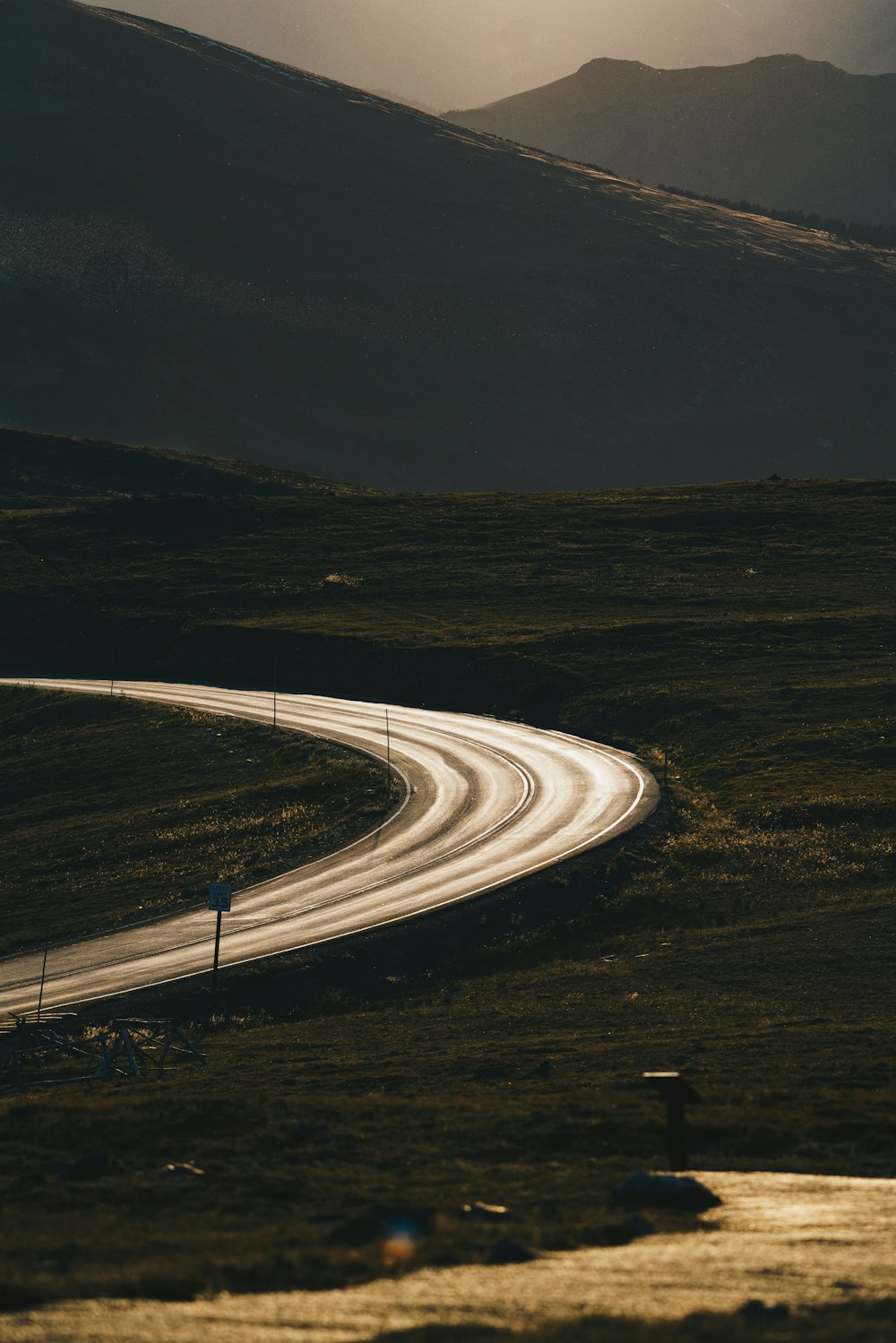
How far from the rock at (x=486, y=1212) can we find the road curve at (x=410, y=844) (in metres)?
23.5

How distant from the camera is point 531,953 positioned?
4256 centimetres

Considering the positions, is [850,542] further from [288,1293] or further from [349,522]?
[288,1293]

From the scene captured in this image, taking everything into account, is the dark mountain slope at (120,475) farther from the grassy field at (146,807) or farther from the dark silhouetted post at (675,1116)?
the dark silhouetted post at (675,1116)

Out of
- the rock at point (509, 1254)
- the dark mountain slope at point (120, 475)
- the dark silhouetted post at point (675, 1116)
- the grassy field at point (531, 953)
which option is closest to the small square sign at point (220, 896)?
the grassy field at point (531, 953)

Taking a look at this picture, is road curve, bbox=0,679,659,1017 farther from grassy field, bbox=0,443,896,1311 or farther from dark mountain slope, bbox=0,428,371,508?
dark mountain slope, bbox=0,428,371,508

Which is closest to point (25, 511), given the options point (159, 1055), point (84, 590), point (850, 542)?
point (84, 590)

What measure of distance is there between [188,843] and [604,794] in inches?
714

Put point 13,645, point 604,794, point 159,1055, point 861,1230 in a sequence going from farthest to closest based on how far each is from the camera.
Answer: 1. point 13,645
2. point 604,794
3. point 159,1055
4. point 861,1230

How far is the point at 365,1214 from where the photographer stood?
15.2m

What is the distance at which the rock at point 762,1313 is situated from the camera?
10.7 meters

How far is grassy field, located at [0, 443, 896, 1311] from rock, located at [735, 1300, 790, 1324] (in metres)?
3.25

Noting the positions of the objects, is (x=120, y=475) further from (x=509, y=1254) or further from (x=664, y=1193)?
(x=509, y=1254)

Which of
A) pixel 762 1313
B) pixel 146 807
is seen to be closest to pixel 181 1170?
pixel 762 1313

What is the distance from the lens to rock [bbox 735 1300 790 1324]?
35.2 ft
